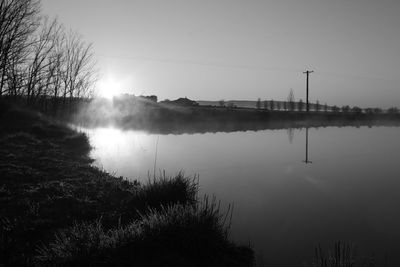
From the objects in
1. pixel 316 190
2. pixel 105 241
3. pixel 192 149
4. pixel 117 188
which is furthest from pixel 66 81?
pixel 105 241

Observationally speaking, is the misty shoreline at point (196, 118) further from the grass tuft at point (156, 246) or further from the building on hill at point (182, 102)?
the grass tuft at point (156, 246)

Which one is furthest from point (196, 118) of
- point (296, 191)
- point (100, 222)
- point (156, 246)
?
point (156, 246)

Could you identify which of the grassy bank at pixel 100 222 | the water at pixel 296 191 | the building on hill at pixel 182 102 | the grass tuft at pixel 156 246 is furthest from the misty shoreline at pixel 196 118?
the grass tuft at pixel 156 246

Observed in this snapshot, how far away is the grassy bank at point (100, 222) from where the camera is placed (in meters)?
4.52

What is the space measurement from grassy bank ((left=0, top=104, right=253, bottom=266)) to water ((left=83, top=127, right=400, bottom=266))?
94 centimetres

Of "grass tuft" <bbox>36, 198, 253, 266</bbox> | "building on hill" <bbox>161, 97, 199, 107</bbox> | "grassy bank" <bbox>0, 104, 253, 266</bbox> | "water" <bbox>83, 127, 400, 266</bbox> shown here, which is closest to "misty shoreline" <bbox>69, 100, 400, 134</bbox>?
"building on hill" <bbox>161, 97, 199, 107</bbox>

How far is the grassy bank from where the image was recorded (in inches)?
178

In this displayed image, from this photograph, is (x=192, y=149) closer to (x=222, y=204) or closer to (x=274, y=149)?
(x=274, y=149)

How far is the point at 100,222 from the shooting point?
20.6ft

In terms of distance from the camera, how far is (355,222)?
7.39 meters

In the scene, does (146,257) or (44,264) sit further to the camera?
(146,257)

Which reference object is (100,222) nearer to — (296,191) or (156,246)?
(156,246)

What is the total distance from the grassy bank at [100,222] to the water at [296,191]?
3.09ft

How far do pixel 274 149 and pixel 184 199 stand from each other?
14424mm
